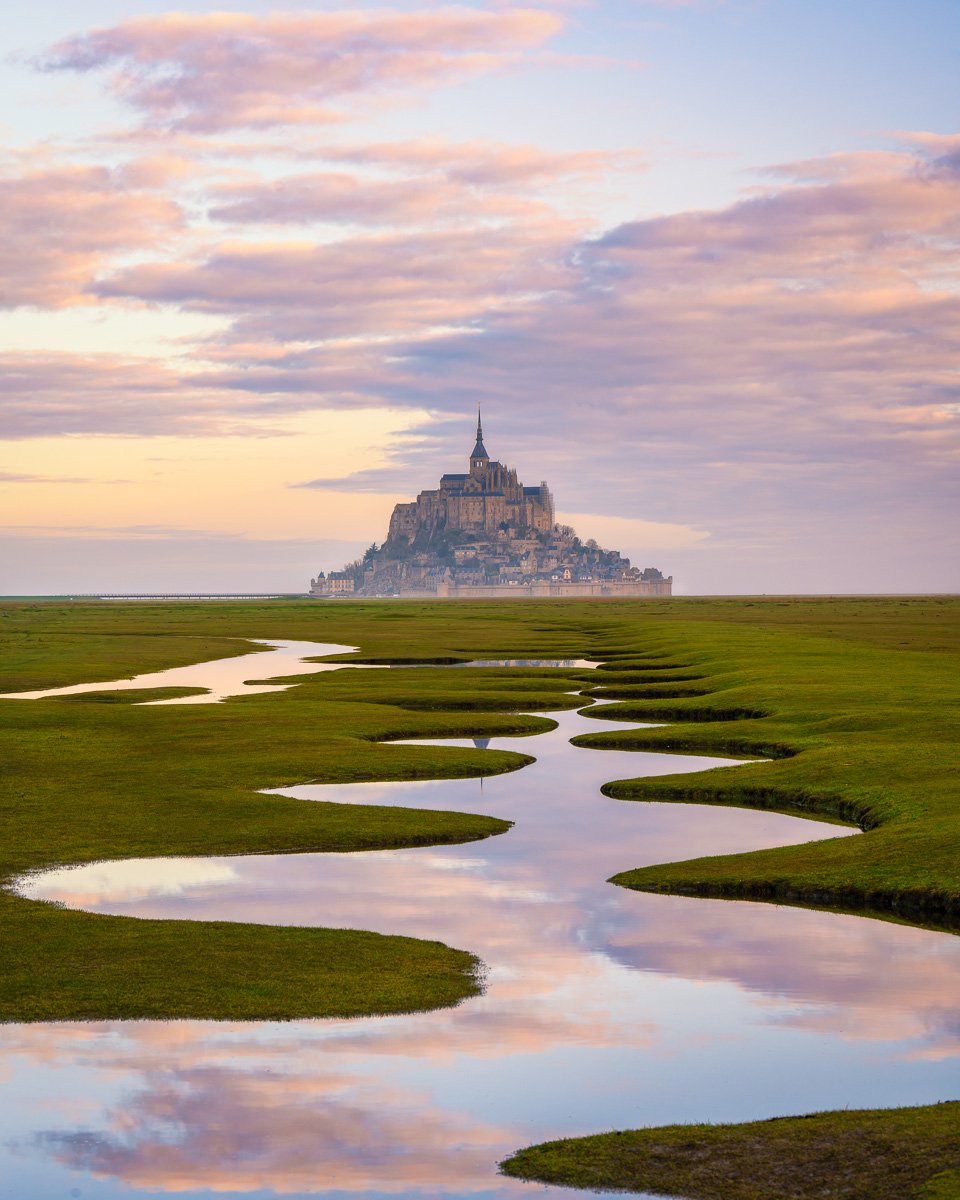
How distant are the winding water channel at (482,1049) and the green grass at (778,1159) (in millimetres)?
393

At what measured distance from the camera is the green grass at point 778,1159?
9.58 meters

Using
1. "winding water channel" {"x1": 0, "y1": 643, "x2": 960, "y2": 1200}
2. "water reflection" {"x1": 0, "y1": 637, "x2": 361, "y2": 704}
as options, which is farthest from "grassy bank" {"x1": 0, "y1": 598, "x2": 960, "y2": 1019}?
"water reflection" {"x1": 0, "y1": 637, "x2": 361, "y2": 704}

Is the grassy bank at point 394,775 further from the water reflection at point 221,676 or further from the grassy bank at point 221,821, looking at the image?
the water reflection at point 221,676

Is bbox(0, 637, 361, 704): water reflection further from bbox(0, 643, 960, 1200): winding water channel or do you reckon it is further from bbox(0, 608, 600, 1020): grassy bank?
bbox(0, 643, 960, 1200): winding water channel

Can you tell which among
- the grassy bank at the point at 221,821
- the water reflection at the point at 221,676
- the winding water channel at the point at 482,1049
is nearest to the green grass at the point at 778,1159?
the winding water channel at the point at 482,1049

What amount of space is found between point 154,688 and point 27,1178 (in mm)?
46068

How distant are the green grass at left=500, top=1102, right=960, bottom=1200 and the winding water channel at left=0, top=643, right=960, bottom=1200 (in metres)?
0.39

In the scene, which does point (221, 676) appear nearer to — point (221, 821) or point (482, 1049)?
point (221, 821)

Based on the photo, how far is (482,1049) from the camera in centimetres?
1288

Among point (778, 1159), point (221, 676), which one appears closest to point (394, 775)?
point (778, 1159)

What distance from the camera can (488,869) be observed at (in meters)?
21.7

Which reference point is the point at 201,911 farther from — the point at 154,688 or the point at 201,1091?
the point at 154,688

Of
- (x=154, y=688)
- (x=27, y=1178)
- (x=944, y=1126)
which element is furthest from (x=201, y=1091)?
(x=154, y=688)

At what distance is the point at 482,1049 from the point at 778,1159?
3.67m
